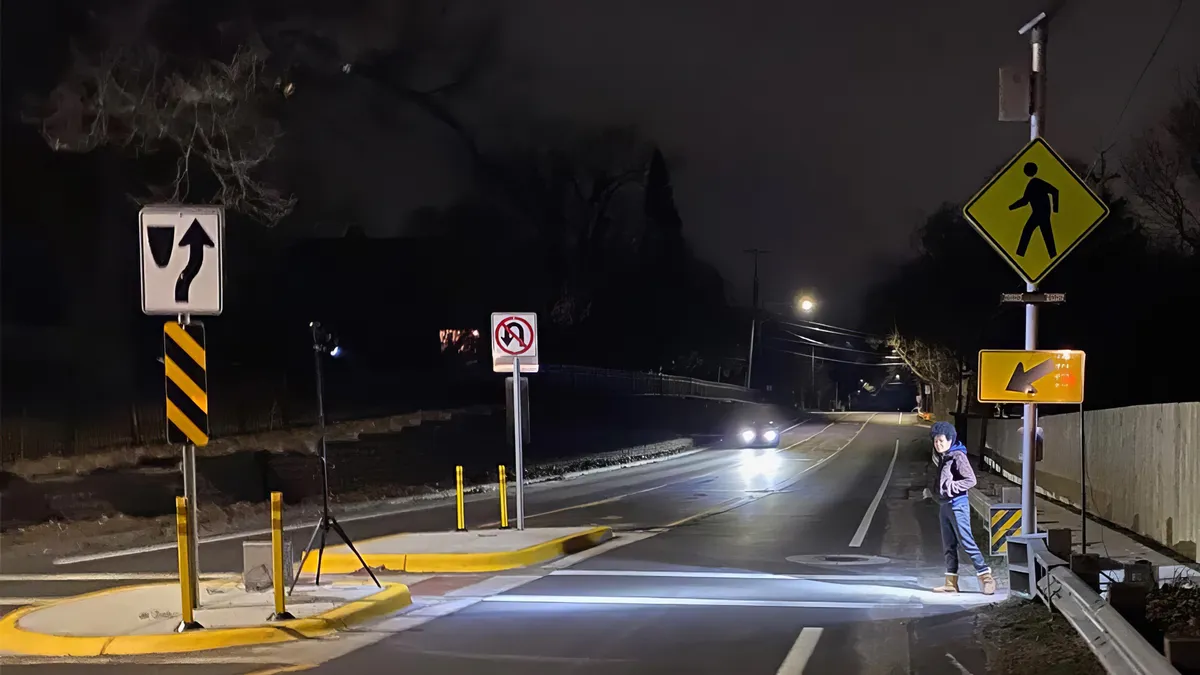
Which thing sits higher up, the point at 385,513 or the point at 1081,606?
the point at 1081,606

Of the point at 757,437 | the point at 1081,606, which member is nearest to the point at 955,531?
the point at 1081,606

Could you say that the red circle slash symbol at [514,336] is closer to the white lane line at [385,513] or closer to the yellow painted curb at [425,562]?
the yellow painted curb at [425,562]

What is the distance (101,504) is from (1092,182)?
93.6 ft

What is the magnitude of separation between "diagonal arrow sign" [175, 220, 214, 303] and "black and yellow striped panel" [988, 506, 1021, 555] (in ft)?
26.5

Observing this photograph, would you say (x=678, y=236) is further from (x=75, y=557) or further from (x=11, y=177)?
(x=75, y=557)

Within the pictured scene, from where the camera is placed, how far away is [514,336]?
1551 cm

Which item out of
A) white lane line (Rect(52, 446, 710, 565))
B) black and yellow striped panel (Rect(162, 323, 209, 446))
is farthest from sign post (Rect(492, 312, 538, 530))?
black and yellow striped panel (Rect(162, 323, 209, 446))

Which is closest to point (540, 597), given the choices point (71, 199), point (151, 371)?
point (71, 199)

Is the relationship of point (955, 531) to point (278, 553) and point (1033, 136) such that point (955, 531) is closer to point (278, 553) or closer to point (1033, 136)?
point (1033, 136)

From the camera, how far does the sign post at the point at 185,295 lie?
8.54 metres

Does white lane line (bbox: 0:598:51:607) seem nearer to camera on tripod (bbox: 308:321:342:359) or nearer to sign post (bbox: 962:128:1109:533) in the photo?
Answer: camera on tripod (bbox: 308:321:342:359)

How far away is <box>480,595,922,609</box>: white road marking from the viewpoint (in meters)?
10.7

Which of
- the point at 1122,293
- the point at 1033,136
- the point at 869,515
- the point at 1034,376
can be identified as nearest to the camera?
the point at 1034,376

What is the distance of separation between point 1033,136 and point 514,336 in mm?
7766
